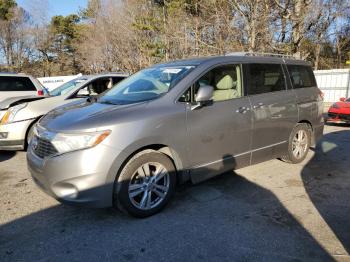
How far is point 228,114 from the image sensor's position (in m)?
4.21

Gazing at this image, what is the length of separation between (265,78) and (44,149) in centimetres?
330

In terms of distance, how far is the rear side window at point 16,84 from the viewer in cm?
865

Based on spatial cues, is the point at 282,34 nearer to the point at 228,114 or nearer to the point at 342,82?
the point at 342,82

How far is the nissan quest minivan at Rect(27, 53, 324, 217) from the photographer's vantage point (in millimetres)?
3271

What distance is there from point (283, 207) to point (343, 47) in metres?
28.5

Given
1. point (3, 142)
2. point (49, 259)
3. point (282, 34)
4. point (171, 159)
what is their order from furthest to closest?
point (282, 34) < point (3, 142) < point (171, 159) < point (49, 259)

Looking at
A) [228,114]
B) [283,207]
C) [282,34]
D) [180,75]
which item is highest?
[282,34]

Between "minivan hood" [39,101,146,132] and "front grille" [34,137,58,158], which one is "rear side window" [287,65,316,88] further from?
"front grille" [34,137,58,158]

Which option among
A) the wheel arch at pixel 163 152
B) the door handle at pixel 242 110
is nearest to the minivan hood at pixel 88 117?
the wheel arch at pixel 163 152

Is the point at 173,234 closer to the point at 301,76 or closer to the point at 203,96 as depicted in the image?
the point at 203,96

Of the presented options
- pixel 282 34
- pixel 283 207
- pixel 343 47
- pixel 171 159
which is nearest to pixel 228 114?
pixel 171 159

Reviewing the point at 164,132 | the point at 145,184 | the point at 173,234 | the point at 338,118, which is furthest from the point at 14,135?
the point at 338,118

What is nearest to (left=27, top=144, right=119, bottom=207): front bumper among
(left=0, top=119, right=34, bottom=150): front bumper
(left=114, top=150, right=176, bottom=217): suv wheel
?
(left=114, top=150, right=176, bottom=217): suv wheel

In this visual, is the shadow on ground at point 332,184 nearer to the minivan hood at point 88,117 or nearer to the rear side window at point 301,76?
the rear side window at point 301,76
